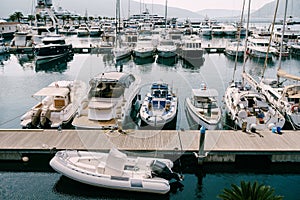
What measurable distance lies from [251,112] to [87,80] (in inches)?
895

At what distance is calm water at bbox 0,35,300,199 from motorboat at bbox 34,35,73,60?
83.7 inches

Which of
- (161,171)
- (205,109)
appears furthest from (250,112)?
(161,171)

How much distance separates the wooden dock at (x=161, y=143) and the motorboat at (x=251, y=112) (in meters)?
1.52

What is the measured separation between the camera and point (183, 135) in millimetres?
20141

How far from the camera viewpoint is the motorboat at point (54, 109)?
24203mm

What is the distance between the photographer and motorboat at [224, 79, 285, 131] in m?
21.9

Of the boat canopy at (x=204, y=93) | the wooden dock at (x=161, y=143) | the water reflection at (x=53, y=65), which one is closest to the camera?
the wooden dock at (x=161, y=143)

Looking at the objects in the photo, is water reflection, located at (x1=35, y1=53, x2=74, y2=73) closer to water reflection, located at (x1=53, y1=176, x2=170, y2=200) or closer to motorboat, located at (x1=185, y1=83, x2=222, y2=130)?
motorboat, located at (x1=185, y1=83, x2=222, y2=130)

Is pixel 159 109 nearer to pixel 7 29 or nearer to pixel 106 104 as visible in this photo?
pixel 106 104

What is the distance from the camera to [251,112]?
24.0m

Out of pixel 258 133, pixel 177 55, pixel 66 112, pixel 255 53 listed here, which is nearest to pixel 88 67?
pixel 177 55

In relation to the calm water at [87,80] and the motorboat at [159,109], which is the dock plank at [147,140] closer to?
the calm water at [87,80]

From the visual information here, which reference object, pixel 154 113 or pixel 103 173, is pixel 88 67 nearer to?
pixel 154 113

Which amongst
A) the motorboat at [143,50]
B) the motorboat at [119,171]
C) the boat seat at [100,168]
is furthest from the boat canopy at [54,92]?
the motorboat at [143,50]
